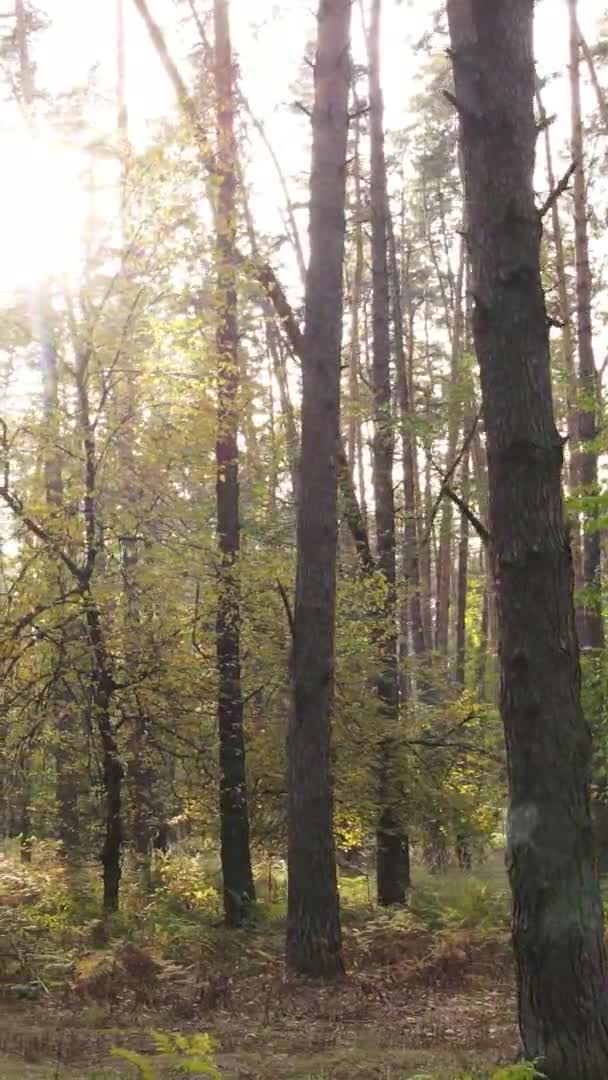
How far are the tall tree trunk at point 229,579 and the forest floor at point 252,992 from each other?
59 cm

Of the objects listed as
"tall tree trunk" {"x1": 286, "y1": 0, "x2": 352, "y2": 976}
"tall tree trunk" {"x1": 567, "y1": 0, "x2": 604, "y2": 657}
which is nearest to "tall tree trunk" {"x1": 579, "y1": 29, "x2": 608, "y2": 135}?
"tall tree trunk" {"x1": 567, "y1": 0, "x2": 604, "y2": 657}

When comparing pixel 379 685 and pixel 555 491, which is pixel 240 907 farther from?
pixel 555 491

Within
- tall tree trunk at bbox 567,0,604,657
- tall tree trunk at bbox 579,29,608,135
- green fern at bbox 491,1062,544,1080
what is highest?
tall tree trunk at bbox 579,29,608,135

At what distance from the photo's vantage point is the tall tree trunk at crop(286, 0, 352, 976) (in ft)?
26.4

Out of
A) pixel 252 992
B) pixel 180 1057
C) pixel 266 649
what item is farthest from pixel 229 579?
pixel 180 1057

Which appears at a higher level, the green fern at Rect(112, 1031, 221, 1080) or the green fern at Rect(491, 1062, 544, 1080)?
the green fern at Rect(491, 1062, 544, 1080)

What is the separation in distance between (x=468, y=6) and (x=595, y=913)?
4167 mm

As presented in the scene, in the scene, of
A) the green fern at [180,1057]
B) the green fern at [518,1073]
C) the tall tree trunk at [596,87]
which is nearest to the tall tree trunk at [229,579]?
the green fern at [180,1057]

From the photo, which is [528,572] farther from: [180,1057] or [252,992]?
[252,992]

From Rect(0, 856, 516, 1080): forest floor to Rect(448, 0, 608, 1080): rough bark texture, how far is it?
1055 mm

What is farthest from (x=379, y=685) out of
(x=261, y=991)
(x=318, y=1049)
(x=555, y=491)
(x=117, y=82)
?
(x=117, y=82)

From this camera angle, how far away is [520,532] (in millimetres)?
4266

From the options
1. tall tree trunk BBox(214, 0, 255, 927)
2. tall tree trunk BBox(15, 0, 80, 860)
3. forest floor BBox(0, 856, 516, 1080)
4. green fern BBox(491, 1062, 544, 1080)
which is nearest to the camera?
green fern BBox(491, 1062, 544, 1080)

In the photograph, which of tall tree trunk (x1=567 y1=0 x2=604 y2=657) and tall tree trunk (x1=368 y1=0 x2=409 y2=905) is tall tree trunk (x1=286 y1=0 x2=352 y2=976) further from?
tall tree trunk (x1=567 y1=0 x2=604 y2=657)
